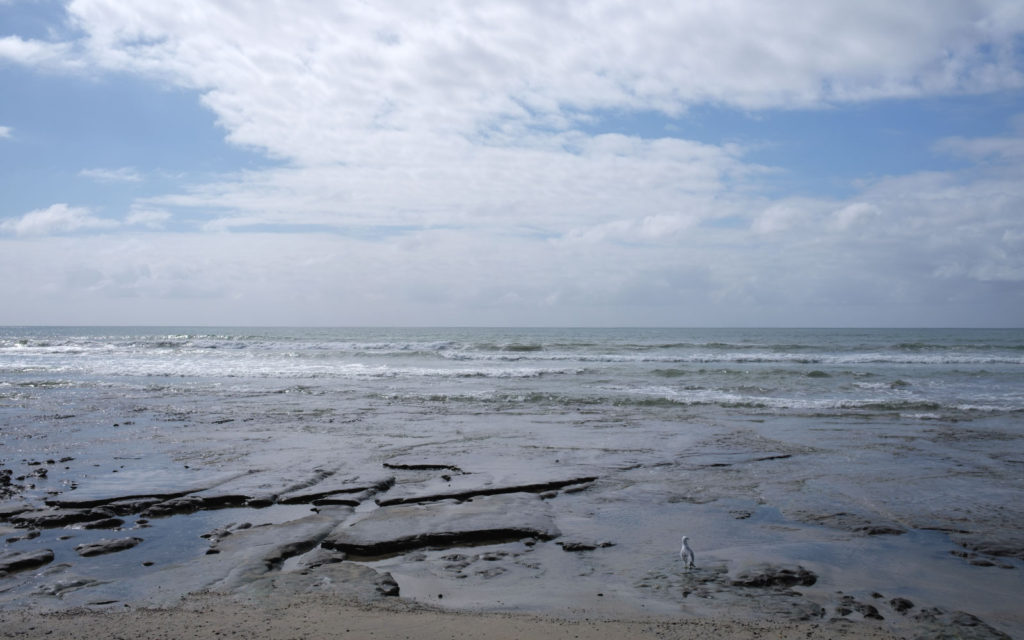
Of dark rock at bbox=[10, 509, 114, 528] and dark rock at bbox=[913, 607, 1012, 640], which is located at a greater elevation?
dark rock at bbox=[10, 509, 114, 528]

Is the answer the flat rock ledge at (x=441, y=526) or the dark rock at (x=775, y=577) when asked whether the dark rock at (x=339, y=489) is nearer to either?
the flat rock ledge at (x=441, y=526)

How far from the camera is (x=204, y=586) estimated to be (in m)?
4.14

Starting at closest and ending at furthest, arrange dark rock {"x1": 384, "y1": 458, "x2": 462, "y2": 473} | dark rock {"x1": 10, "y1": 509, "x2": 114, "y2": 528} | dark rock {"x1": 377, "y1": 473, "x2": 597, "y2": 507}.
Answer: dark rock {"x1": 10, "y1": 509, "x2": 114, "y2": 528} → dark rock {"x1": 377, "y1": 473, "x2": 597, "y2": 507} → dark rock {"x1": 384, "y1": 458, "x2": 462, "y2": 473}

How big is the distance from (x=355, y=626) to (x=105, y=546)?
2.57 meters

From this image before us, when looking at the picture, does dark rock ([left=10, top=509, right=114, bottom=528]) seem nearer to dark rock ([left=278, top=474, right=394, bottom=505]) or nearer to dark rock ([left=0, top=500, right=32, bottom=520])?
dark rock ([left=0, top=500, right=32, bottom=520])

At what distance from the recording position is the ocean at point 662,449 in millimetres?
4805

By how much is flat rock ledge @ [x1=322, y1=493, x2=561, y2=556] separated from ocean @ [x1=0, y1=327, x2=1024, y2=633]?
286 millimetres

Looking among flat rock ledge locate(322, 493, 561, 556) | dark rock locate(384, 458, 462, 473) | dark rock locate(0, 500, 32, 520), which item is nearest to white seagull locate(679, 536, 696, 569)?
flat rock ledge locate(322, 493, 561, 556)

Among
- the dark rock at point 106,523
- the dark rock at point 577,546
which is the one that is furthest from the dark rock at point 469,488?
the dark rock at point 106,523

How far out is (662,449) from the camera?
9586 millimetres

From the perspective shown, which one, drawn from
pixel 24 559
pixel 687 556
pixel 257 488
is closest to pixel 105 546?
pixel 24 559

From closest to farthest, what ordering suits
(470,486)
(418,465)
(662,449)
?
1. (470,486)
2. (418,465)
3. (662,449)

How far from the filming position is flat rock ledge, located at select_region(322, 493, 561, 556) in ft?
16.5

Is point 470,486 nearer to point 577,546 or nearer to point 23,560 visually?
point 577,546
